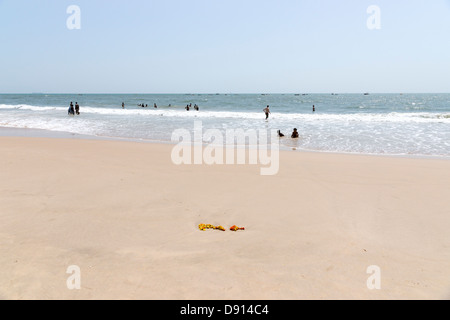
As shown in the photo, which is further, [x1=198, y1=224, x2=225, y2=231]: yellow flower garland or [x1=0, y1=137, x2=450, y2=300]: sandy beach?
[x1=198, y1=224, x2=225, y2=231]: yellow flower garland

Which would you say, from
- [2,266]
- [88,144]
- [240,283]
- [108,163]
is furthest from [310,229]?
[88,144]

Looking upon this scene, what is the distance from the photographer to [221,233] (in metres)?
4.68

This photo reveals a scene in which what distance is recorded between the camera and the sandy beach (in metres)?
3.30

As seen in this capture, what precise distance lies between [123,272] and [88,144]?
444 inches
